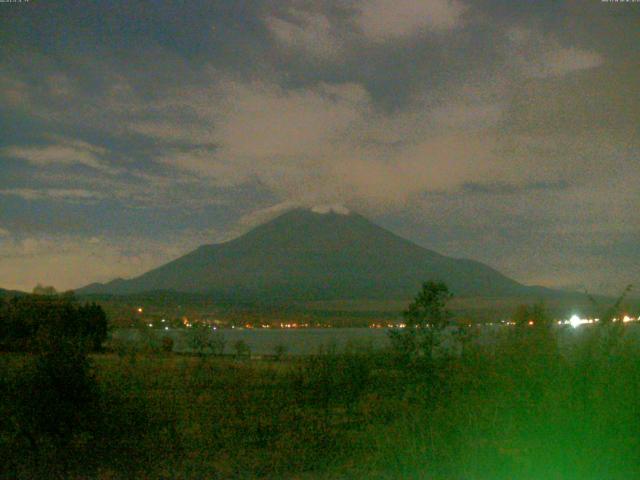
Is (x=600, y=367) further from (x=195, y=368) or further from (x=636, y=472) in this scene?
(x=195, y=368)

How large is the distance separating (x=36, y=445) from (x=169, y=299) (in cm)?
8109

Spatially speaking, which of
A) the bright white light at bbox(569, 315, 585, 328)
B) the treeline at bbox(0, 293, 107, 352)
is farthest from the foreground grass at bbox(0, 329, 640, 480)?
the treeline at bbox(0, 293, 107, 352)

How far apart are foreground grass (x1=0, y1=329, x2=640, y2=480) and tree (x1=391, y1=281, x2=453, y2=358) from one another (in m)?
3.38

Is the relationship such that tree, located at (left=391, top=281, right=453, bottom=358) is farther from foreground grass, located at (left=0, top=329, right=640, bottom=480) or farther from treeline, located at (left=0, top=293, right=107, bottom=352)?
treeline, located at (left=0, top=293, right=107, bottom=352)

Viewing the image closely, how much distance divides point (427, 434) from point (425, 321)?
8117 millimetres

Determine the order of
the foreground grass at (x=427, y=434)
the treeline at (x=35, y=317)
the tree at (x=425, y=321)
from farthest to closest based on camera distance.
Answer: the treeline at (x=35, y=317) → the tree at (x=425, y=321) → the foreground grass at (x=427, y=434)

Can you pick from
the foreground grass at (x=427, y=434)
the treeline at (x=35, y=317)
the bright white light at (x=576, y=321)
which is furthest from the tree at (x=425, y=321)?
the treeline at (x=35, y=317)

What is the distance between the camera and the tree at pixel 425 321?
57.7ft

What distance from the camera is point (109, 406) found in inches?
483

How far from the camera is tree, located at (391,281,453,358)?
1758 cm

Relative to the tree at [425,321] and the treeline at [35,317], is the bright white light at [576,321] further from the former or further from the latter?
the treeline at [35,317]

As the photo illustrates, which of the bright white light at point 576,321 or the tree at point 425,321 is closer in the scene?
the bright white light at point 576,321

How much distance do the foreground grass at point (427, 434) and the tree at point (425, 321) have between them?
3.38 m

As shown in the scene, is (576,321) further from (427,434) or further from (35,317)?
(35,317)
